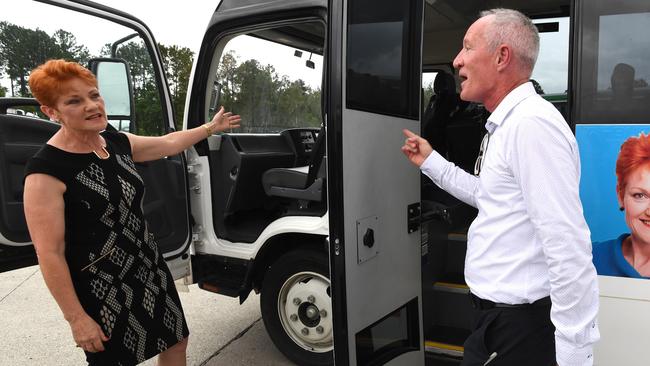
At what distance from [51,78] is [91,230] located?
0.59 metres

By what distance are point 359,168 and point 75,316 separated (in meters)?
1.21

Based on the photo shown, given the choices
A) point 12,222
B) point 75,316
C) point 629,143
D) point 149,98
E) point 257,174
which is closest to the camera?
point 75,316

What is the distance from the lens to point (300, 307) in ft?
10.9

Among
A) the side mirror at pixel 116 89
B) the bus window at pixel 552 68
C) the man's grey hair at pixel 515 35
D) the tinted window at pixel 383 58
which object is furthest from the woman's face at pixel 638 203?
the side mirror at pixel 116 89

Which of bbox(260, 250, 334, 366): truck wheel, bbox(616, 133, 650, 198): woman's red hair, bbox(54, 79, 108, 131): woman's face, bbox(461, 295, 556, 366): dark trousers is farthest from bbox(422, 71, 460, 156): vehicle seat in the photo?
bbox(54, 79, 108, 131): woman's face

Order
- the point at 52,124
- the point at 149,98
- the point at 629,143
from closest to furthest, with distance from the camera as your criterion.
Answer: the point at 629,143
the point at 52,124
the point at 149,98

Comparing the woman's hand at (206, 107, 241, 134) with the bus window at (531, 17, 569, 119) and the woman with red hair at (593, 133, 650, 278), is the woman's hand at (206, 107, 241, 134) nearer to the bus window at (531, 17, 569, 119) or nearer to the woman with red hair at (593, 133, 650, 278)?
the woman with red hair at (593, 133, 650, 278)

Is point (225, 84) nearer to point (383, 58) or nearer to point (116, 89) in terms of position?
point (116, 89)

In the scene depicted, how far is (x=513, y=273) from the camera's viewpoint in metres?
1.47

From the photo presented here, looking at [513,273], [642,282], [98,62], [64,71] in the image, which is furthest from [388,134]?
[98,62]

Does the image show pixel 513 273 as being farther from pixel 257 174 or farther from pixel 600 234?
pixel 257 174

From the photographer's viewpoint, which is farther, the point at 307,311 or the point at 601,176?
the point at 307,311

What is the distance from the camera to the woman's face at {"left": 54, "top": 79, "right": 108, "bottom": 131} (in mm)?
1826

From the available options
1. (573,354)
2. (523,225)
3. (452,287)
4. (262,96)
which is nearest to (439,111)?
(262,96)
